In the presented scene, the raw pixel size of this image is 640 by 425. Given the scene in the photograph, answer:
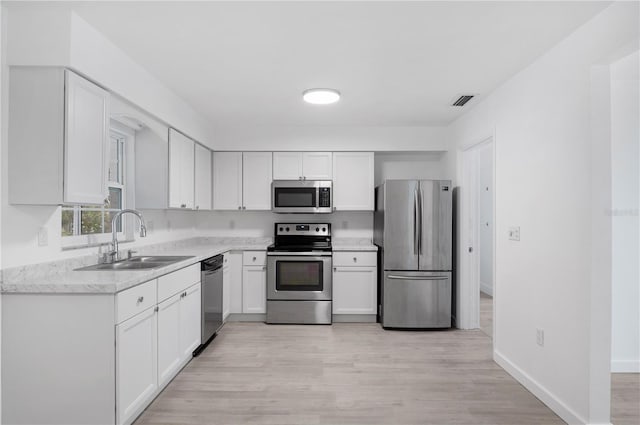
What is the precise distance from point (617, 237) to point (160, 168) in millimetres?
3944

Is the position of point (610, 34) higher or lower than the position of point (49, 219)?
higher

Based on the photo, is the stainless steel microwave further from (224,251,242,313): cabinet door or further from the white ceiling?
the white ceiling

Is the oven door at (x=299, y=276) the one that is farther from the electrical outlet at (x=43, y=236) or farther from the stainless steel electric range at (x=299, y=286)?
the electrical outlet at (x=43, y=236)

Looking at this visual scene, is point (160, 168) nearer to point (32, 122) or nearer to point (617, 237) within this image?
point (32, 122)

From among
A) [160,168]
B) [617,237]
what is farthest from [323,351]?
[617,237]

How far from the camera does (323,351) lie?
3.42m

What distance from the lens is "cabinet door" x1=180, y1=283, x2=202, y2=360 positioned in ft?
9.66

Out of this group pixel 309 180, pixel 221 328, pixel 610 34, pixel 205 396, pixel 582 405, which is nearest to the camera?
pixel 610 34

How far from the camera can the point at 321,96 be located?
10.5 ft

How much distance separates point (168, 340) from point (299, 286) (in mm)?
1835

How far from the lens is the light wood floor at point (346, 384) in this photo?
2.32 metres

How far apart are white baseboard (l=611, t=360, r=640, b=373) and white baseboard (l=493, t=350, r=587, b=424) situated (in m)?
0.83

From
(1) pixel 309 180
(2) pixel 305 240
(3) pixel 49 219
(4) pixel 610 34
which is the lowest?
(2) pixel 305 240

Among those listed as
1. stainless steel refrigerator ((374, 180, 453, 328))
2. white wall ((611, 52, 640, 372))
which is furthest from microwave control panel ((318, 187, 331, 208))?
white wall ((611, 52, 640, 372))
